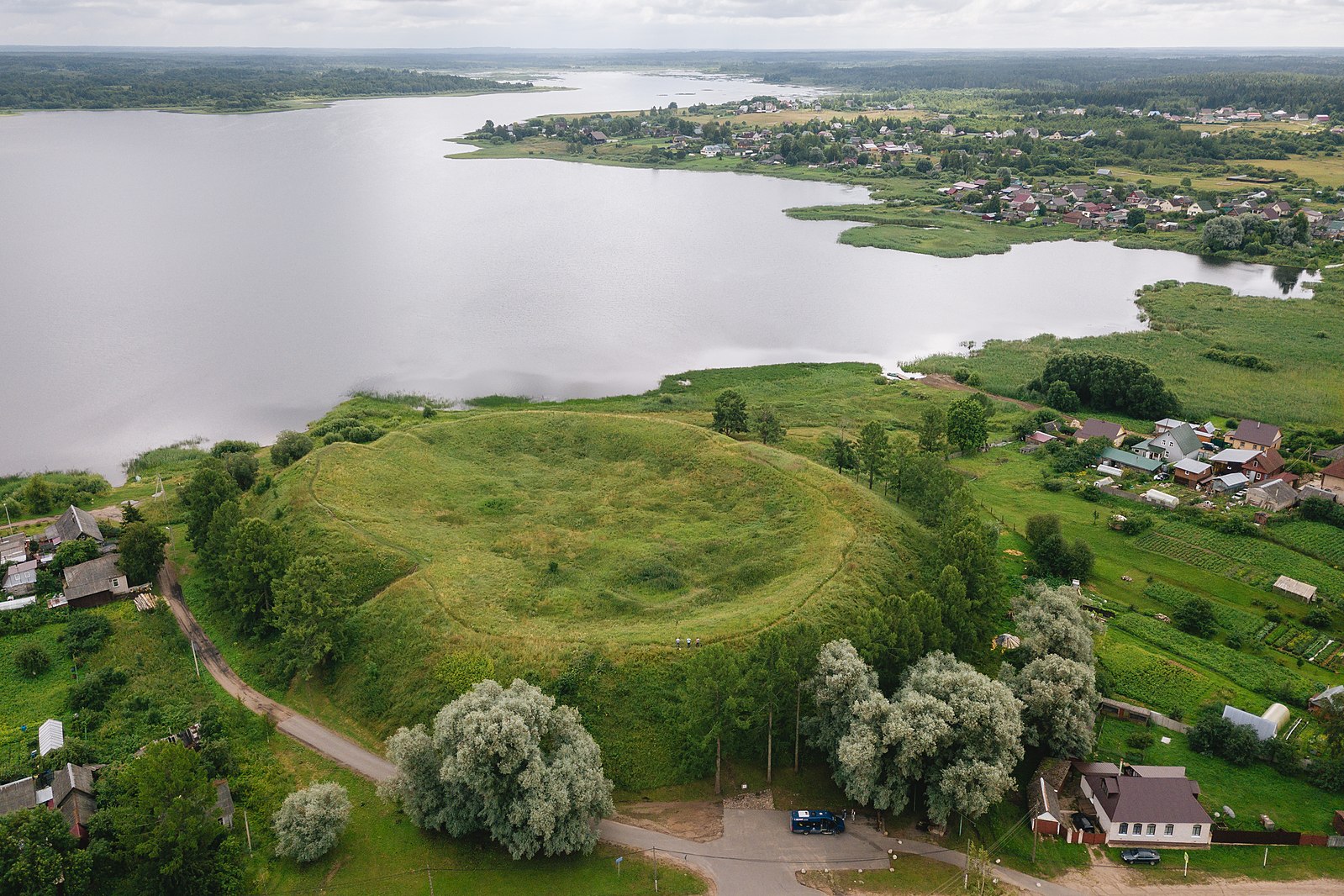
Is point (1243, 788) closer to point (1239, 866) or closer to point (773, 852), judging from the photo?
point (1239, 866)

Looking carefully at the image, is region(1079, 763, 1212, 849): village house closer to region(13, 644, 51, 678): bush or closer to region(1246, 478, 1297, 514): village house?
region(1246, 478, 1297, 514): village house

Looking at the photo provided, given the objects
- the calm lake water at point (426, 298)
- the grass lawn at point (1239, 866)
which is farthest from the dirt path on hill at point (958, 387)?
the grass lawn at point (1239, 866)

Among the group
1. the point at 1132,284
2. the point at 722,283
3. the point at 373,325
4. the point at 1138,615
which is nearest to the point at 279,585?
the point at 1138,615

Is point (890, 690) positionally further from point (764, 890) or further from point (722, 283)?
point (722, 283)

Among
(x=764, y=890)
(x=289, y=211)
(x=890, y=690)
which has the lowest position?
(x=764, y=890)

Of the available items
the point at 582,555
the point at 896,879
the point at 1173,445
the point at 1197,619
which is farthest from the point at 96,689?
the point at 1173,445

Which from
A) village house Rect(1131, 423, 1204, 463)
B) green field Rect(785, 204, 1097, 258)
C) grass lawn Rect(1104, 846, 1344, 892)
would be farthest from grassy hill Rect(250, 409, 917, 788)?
green field Rect(785, 204, 1097, 258)

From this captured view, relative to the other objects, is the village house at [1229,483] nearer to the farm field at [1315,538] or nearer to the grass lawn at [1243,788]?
the farm field at [1315,538]
